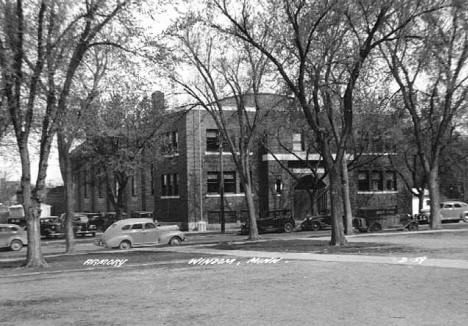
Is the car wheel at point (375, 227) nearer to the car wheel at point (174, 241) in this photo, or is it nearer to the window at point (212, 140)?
the car wheel at point (174, 241)

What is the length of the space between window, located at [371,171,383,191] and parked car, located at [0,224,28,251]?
33611mm

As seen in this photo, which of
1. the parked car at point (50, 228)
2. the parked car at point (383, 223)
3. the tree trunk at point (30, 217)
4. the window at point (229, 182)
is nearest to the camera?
the tree trunk at point (30, 217)

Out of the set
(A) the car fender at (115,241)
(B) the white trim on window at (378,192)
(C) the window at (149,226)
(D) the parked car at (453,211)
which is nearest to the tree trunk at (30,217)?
(A) the car fender at (115,241)

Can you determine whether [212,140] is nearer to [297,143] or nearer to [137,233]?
[297,143]

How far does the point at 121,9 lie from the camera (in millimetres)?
Result: 18984

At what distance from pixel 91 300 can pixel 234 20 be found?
49.9 ft

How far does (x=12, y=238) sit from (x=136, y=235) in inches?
368

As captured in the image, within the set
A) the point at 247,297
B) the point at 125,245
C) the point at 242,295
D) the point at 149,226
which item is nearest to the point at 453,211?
the point at 149,226

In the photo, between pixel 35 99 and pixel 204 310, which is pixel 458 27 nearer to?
pixel 35 99

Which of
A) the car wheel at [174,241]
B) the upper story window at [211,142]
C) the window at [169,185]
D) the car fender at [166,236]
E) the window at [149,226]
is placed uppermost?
the upper story window at [211,142]

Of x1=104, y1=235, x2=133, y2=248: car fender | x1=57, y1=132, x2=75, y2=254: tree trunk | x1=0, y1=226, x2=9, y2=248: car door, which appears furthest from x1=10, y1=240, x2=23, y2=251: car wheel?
x1=104, y1=235, x2=133, y2=248: car fender

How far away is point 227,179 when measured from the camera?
5028cm

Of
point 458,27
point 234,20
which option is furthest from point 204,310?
point 458,27

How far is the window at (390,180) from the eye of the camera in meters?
57.3
